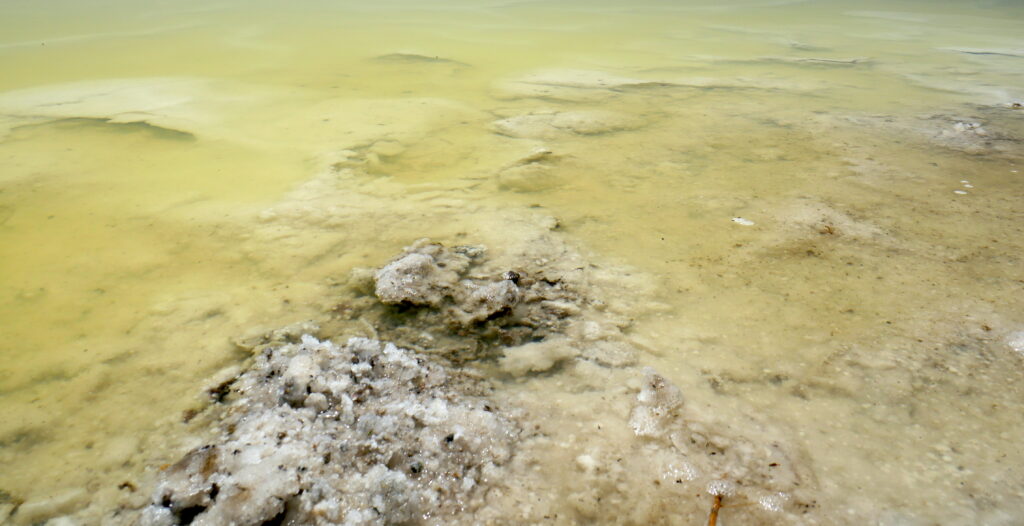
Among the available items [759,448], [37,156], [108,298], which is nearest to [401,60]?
[37,156]

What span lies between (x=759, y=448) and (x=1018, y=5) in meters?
14.0

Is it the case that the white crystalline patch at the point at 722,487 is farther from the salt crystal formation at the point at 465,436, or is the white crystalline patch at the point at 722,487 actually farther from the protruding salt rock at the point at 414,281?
the protruding salt rock at the point at 414,281

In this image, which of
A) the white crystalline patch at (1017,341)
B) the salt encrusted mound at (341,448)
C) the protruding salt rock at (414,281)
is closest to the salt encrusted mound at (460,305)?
the protruding salt rock at (414,281)

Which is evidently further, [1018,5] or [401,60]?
[1018,5]

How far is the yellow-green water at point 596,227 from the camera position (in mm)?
1190

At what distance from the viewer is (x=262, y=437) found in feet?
3.63

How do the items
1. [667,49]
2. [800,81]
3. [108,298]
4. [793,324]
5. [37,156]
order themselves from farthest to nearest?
[667,49] < [800,81] < [37,156] < [108,298] < [793,324]

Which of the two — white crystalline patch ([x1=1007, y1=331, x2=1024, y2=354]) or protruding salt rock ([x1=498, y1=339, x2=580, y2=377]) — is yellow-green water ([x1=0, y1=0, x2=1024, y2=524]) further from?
protruding salt rock ([x1=498, y1=339, x2=580, y2=377])

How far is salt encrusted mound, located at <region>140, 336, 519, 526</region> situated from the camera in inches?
38.5

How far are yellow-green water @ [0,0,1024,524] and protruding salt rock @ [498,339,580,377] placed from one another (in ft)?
0.66

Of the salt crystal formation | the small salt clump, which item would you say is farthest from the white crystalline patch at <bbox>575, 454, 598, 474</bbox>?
the small salt clump

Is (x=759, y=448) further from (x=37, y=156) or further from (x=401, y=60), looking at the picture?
(x=401, y=60)

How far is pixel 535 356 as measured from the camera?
137cm

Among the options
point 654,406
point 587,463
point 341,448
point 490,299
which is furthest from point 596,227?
point 341,448
